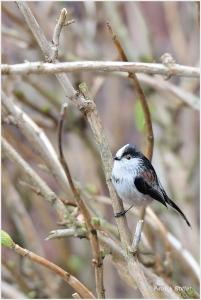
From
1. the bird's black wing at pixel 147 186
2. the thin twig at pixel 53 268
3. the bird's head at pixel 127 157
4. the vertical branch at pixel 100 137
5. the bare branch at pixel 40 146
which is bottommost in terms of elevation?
the thin twig at pixel 53 268

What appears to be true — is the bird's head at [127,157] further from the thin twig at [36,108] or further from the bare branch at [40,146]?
the thin twig at [36,108]

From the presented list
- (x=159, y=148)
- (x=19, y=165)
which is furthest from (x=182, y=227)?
(x=19, y=165)

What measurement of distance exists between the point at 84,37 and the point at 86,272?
1031 millimetres

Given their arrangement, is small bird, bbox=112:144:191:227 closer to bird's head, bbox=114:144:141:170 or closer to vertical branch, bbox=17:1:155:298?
bird's head, bbox=114:144:141:170

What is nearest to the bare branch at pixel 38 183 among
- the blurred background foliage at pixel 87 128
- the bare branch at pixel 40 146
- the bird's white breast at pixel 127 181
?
the bare branch at pixel 40 146

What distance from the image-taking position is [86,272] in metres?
2.61

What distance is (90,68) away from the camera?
107 cm

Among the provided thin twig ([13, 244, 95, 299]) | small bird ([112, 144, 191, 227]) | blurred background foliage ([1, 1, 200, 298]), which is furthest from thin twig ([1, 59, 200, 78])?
blurred background foliage ([1, 1, 200, 298])

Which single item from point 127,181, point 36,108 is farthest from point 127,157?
point 36,108

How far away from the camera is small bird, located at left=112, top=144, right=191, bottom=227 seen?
1261 mm

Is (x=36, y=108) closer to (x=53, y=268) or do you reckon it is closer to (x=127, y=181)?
(x=127, y=181)

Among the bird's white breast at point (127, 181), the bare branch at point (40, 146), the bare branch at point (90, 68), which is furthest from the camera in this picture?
the bare branch at point (40, 146)

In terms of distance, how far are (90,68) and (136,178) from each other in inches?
14.0

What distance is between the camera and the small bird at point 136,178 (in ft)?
4.14
